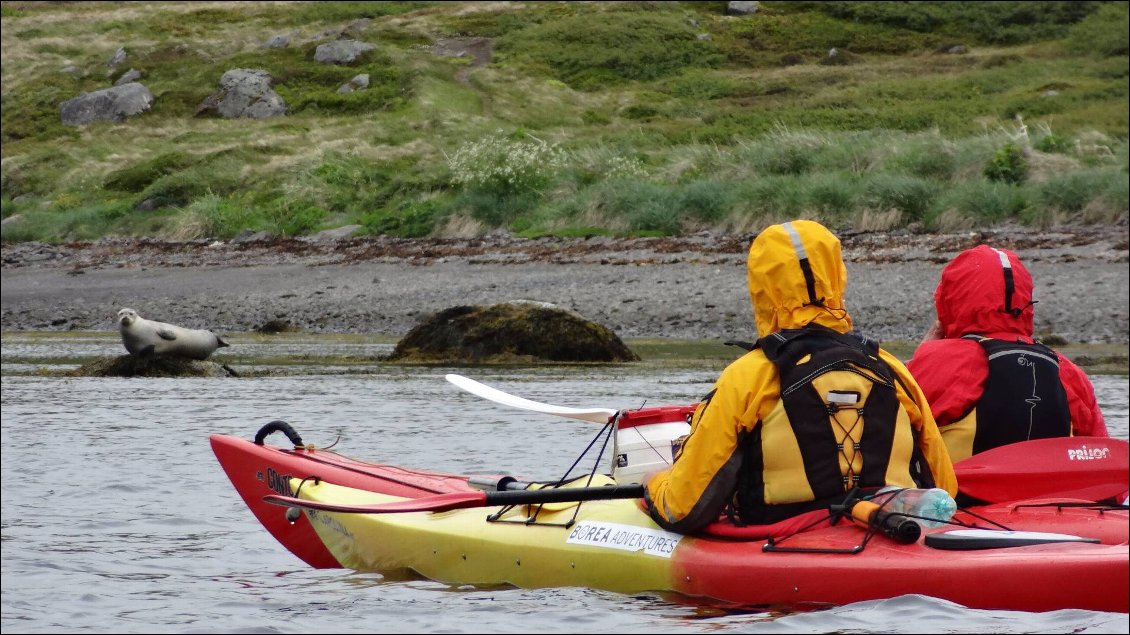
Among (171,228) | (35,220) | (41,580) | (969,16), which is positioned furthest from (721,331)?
(969,16)

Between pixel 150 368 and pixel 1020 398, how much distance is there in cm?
1073

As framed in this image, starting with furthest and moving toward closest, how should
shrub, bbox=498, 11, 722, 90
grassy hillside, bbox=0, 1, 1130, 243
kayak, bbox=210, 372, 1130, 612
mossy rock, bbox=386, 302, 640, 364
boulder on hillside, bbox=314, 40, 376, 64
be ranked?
shrub, bbox=498, 11, 722, 90 < boulder on hillside, bbox=314, 40, 376, 64 < grassy hillside, bbox=0, 1, 1130, 243 < mossy rock, bbox=386, 302, 640, 364 < kayak, bbox=210, 372, 1130, 612

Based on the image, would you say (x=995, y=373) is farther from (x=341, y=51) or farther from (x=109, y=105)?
(x=109, y=105)

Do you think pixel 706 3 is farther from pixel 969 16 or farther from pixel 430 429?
pixel 430 429

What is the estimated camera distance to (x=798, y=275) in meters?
4.84

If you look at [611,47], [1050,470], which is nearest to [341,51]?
[611,47]

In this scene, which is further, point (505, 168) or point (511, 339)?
point (505, 168)

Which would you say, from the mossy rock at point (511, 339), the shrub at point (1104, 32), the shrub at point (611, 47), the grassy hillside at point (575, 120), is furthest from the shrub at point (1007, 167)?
the shrub at point (611, 47)

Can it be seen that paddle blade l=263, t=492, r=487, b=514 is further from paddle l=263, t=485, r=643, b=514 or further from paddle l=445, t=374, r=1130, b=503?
paddle l=445, t=374, r=1130, b=503

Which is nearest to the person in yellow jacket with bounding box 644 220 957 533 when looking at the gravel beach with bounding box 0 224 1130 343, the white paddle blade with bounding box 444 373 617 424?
the white paddle blade with bounding box 444 373 617 424

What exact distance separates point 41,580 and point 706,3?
50.8m

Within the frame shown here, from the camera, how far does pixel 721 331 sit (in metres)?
18.0

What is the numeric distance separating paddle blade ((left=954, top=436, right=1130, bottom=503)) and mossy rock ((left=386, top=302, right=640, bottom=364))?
34.4ft

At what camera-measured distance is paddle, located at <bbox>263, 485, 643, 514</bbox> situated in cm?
581
